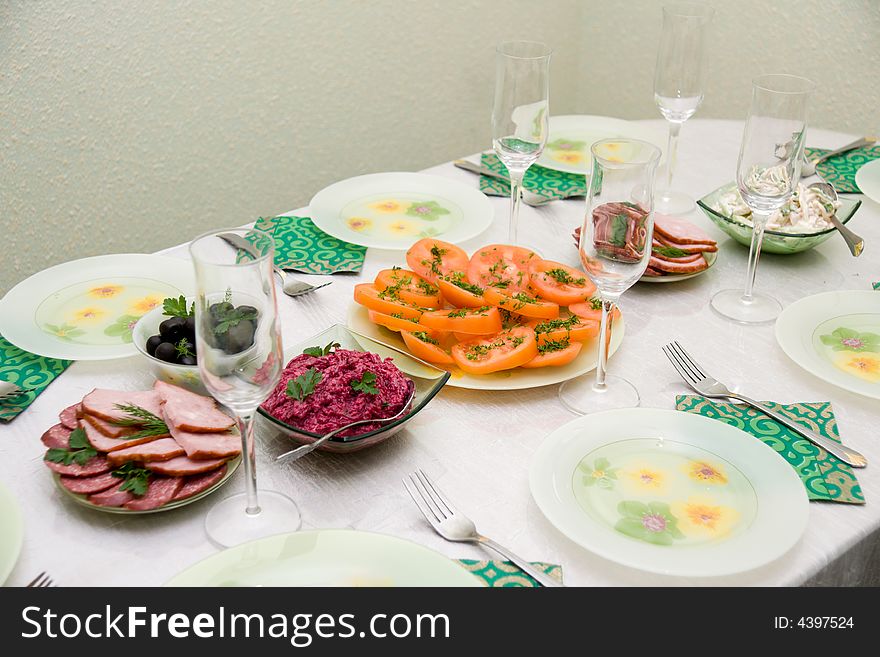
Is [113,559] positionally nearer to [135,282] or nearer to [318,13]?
[135,282]

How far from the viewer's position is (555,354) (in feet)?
4.42

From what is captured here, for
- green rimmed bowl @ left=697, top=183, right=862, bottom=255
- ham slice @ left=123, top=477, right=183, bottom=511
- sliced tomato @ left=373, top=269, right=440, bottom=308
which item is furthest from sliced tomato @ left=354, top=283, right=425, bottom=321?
green rimmed bowl @ left=697, top=183, right=862, bottom=255

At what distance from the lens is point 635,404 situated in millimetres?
1319

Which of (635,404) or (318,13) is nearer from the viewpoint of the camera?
(635,404)

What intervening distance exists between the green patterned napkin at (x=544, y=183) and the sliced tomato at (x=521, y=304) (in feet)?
2.11

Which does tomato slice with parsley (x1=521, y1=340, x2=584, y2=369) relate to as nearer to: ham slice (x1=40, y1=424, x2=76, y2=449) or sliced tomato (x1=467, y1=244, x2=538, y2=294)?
sliced tomato (x1=467, y1=244, x2=538, y2=294)

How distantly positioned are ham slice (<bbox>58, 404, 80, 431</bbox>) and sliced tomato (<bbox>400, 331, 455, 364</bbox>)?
0.48m

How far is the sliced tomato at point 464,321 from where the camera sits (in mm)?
1361

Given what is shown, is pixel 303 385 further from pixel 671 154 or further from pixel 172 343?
pixel 671 154

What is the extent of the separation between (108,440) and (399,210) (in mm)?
971

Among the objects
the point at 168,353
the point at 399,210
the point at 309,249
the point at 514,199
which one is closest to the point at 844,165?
the point at 514,199

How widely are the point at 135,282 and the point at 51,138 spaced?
128 cm
